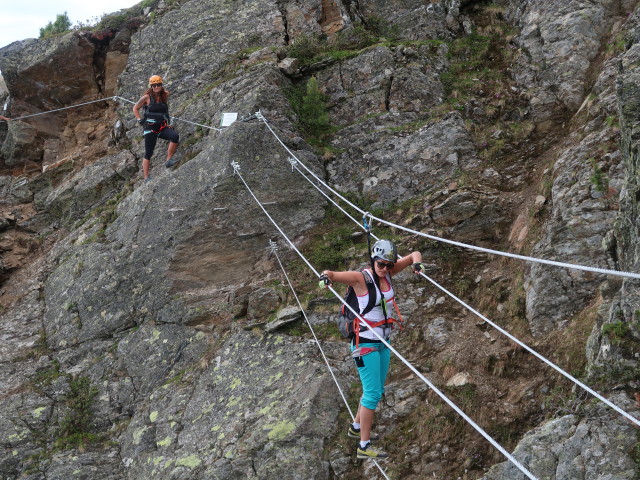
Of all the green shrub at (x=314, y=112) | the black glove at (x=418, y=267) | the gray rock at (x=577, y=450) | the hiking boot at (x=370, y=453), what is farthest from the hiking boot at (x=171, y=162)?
the gray rock at (x=577, y=450)

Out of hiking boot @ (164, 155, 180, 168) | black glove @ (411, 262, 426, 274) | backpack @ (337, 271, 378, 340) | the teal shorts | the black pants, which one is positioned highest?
the black pants

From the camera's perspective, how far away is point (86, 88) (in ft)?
64.6

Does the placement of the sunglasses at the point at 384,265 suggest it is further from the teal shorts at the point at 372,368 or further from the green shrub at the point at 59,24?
the green shrub at the point at 59,24

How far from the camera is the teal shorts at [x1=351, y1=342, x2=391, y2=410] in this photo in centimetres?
780

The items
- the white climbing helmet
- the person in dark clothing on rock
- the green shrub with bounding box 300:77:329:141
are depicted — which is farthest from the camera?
the green shrub with bounding box 300:77:329:141

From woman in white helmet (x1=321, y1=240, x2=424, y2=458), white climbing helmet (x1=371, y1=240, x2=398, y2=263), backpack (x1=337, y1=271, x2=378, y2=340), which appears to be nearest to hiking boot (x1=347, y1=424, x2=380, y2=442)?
woman in white helmet (x1=321, y1=240, x2=424, y2=458)

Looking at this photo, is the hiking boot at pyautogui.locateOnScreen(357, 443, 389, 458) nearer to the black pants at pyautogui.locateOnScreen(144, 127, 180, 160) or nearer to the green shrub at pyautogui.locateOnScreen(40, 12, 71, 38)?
the black pants at pyautogui.locateOnScreen(144, 127, 180, 160)

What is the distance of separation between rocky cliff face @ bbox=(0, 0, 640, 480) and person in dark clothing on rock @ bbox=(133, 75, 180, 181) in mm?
669

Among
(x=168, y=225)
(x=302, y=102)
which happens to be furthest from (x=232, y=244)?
(x=302, y=102)

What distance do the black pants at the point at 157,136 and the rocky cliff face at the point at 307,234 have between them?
644mm

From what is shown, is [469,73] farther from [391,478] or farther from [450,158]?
[391,478]

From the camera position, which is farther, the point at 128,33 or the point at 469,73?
the point at 128,33

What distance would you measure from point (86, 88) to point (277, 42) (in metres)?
6.63

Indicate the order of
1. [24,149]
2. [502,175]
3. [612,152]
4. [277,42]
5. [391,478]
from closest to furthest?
[391,478] < [612,152] < [502,175] < [277,42] < [24,149]
